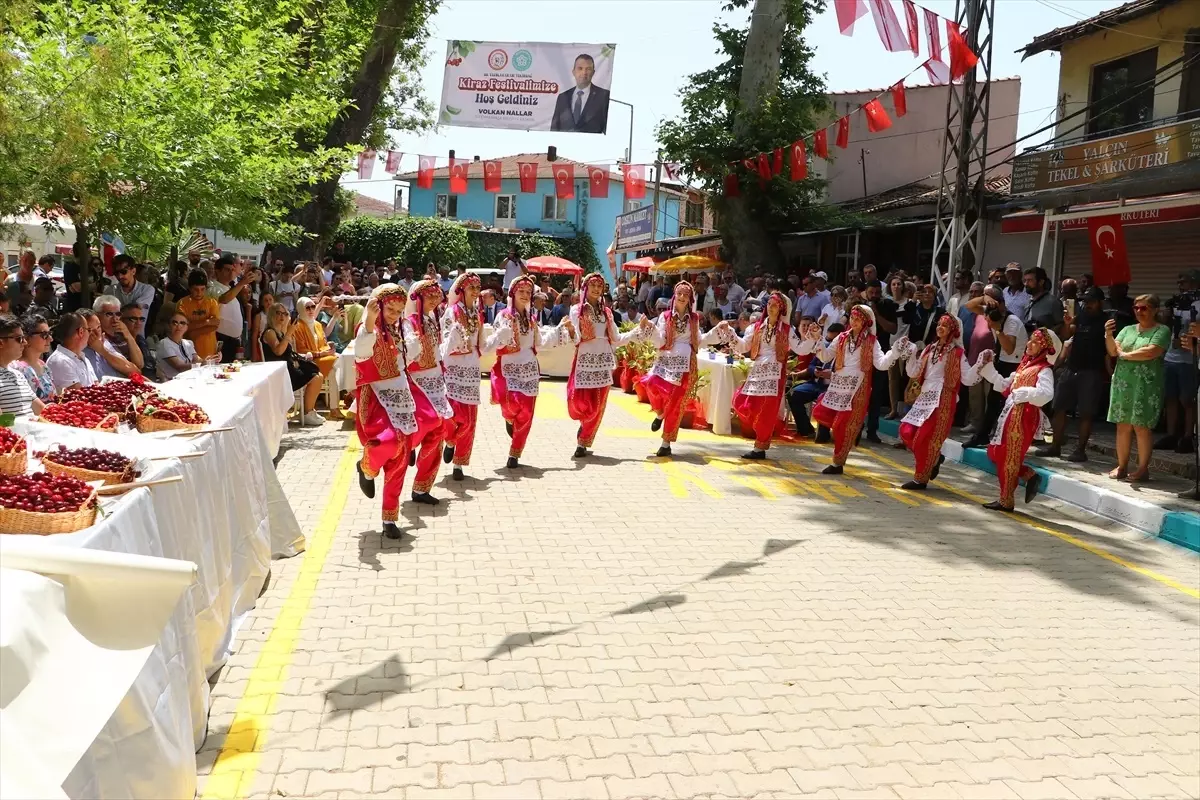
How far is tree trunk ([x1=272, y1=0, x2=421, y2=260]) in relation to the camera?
21.0m

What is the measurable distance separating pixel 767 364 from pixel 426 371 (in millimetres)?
4468

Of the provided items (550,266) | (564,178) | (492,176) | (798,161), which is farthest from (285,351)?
(550,266)

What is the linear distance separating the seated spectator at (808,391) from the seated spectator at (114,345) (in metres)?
7.57

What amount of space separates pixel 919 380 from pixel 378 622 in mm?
6267

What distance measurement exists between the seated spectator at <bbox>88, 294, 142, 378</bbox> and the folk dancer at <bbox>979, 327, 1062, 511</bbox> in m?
7.34

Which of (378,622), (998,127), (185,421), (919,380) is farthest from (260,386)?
(998,127)

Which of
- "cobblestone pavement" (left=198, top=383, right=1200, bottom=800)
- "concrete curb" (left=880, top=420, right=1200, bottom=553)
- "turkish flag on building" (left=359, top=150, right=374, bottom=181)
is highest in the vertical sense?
"turkish flag on building" (left=359, top=150, right=374, bottom=181)

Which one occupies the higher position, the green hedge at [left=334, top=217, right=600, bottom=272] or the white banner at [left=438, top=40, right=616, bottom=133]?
the white banner at [left=438, top=40, right=616, bottom=133]

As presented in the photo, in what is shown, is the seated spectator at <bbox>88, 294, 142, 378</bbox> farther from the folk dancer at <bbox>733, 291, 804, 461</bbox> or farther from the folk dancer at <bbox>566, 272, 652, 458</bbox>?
the folk dancer at <bbox>733, 291, 804, 461</bbox>

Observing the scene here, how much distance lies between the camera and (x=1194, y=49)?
52.4 ft

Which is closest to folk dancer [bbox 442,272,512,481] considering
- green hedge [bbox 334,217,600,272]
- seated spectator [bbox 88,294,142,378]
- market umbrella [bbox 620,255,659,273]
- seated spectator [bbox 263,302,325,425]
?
seated spectator [bbox 88,294,142,378]

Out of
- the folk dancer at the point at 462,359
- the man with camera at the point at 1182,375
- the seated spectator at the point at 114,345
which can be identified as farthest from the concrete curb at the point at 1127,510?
the seated spectator at the point at 114,345

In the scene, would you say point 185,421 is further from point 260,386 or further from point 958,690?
point 958,690

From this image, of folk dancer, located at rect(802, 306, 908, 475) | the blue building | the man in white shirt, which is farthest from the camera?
the blue building
